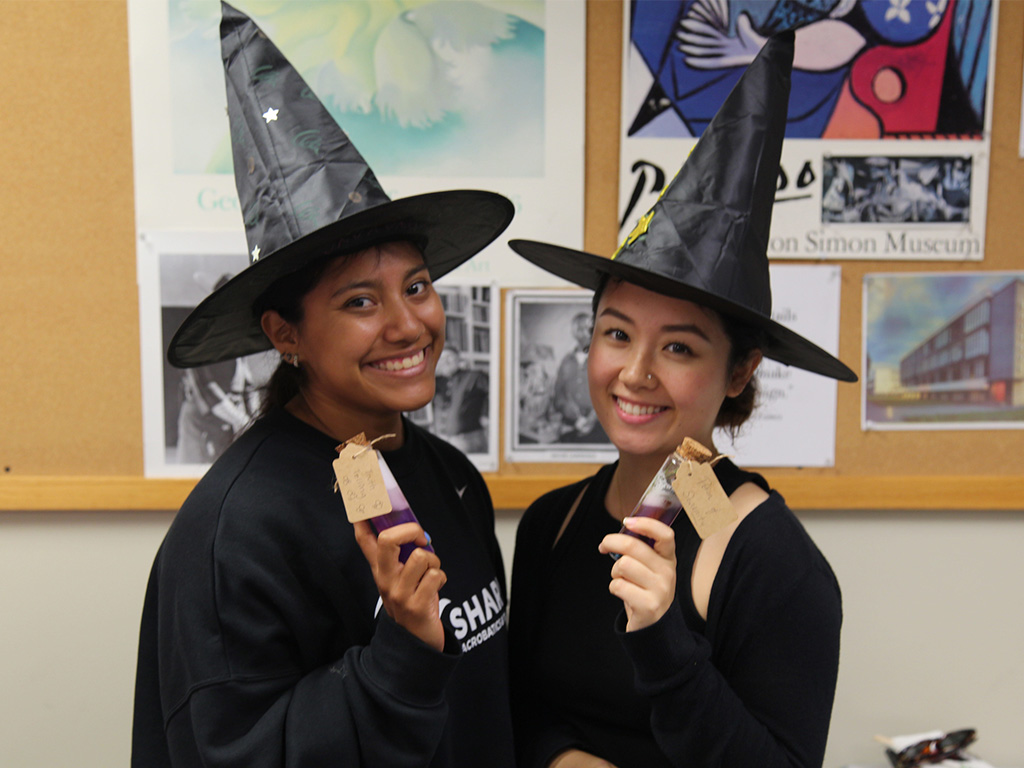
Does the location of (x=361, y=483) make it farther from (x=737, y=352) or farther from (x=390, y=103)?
(x=390, y=103)

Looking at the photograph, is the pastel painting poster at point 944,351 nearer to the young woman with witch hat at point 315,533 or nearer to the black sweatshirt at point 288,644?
the young woman with witch hat at point 315,533

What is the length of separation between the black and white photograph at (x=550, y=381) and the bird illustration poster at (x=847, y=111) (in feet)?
0.83

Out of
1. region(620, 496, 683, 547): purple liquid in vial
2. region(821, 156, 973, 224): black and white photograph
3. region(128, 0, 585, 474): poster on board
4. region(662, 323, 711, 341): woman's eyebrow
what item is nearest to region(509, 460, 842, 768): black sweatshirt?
region(620, 496, 683, 547): purple liquid in vial

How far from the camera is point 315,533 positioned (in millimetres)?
894

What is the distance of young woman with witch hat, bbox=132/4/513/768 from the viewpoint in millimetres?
796

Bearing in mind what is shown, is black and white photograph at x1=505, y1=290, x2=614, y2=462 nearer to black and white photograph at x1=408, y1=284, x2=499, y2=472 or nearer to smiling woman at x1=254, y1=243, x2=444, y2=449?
black and white photograph at x1=408, y1=284, x2=499, y2=472

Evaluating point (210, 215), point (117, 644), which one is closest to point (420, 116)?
point (210, 215)

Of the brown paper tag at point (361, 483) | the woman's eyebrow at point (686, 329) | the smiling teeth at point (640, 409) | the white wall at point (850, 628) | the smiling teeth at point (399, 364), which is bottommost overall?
the white wall at point (850, 628)

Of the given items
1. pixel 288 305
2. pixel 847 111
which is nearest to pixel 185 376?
pixel 288 305

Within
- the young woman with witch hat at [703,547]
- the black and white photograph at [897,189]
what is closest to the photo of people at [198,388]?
the young woman with witch hat at [703,547]

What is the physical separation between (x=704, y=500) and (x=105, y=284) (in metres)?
1.44

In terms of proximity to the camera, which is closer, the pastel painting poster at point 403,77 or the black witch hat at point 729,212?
the black witch hat at point 729,212

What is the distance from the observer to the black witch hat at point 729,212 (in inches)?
36.1

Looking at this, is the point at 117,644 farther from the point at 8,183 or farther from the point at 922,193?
the point at 922,193
